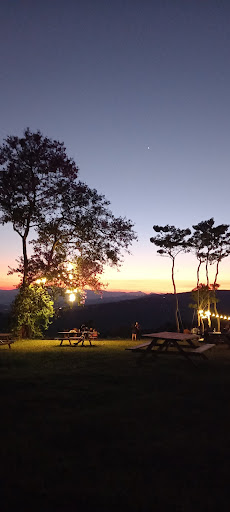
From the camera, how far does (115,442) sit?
Result: 484cm

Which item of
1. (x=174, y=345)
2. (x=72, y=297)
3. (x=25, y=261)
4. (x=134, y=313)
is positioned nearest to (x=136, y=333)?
(x=72, y=297)

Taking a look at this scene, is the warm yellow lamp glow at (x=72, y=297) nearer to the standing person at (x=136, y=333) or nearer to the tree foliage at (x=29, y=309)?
the tree foliage at (x=29, y=309)

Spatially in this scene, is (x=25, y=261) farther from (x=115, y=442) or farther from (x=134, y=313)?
(x=134, y=313)

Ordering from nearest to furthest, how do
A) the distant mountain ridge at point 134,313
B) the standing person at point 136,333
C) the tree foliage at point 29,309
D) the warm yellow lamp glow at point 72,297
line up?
the tree foliage at point 29,309 < the standing person at point 136,333 < the warm yellow lamp glow at point 72,297 < the distant mountain ridge at point 134,313

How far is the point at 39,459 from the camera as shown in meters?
4.33

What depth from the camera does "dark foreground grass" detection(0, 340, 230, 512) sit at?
138 inches

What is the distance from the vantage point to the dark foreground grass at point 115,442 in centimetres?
352

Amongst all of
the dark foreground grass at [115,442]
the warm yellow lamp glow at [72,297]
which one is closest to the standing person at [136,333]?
the warm yellow lamp glow at [72,297]

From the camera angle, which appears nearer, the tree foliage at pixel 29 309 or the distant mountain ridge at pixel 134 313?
the tree foliage at pixel 29 309

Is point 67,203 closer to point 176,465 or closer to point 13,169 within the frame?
point 13,169

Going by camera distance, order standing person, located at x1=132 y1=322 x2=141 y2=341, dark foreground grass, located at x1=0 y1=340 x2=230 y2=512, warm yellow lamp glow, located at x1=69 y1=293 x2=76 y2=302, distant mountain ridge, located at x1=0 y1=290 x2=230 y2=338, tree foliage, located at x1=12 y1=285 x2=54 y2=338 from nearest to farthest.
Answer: dark foreground grass, located at x1=0 y1=340 x2=230 y2=512 < tree foliage, located at x1=12 y1=285 x2=54 y2=338 < standing person, located at x1=132 y1=322 x2=141 y2=341 < warm yellow lamp glow, located at x1=69 y1=293 x2=76 y2=302 < distant mountain ridge, located at x1=0 y1=290 x2=230 y2=338

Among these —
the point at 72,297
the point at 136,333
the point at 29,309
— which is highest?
the point at 72,297

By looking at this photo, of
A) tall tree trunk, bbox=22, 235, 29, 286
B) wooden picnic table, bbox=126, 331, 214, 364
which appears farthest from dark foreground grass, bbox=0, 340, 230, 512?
tall tree trunk, bbox=22, 235, 29, 286

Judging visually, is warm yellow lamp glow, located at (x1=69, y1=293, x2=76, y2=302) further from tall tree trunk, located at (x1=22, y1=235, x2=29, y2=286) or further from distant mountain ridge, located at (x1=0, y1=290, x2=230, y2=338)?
distant mountain ridge, located at (x1=0, y1=290, x2=230, y2=338)
